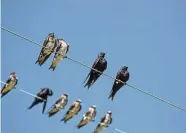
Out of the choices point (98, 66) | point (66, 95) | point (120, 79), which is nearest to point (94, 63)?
point (98, 66)

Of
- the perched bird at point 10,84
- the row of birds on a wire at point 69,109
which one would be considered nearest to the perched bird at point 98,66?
the row of birds on a wire at point 69,109

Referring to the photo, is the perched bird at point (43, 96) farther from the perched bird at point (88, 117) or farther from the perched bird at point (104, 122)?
the perched bird at point (104, 122)

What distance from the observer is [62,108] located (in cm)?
2162

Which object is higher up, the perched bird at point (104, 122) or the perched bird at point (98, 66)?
the perched bird at point (98, 66)

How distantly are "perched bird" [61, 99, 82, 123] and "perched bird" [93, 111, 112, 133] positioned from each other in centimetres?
65

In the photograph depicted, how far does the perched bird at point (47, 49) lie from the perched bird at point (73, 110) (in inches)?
55.7

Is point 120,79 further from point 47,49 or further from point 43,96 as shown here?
point 43,96

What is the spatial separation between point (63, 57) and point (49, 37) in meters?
2.03

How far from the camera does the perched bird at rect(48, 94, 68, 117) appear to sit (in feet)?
69.8

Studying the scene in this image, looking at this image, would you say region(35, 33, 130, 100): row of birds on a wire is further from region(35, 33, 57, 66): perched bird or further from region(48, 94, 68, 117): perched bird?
region(48, 94, 68, 117): perched bird

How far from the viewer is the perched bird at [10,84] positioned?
20297 mm

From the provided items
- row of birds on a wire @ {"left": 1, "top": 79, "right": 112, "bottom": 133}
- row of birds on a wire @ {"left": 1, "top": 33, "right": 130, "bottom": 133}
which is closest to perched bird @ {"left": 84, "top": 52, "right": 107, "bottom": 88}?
row of birds on a wire @ {"left": 1, "top": 33, "right": 130, "bottom": 133}

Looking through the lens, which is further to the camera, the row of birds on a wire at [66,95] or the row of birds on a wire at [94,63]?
the row of birds on a wire at [94,63]

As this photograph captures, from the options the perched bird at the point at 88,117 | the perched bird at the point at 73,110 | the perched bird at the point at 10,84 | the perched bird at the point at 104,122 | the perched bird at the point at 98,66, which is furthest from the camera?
the perched bird at the point at 98,66
